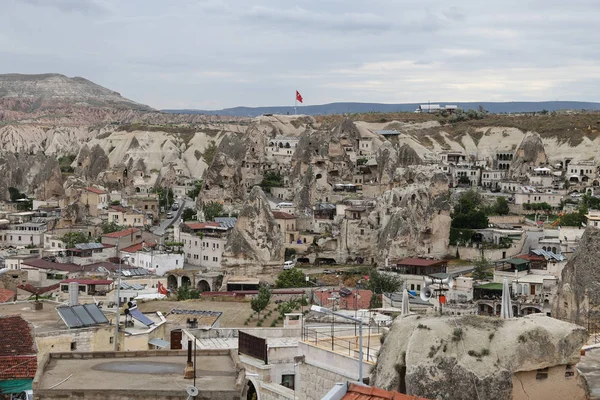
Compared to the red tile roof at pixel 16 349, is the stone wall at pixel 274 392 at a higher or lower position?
higher

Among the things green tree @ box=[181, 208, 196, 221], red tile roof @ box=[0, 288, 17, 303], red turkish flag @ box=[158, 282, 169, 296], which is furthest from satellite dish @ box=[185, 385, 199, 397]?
green tree @ box=[181, 208, 196, 221]

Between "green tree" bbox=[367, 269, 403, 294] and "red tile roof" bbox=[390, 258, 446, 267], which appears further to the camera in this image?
"red tile roof" bbox=[390, 258, 446, 267]

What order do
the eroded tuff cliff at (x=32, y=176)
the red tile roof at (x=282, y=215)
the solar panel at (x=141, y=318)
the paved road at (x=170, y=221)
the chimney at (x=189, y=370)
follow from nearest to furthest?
the chimney at (x=189, y=370)
the solar panel at (x=141, y=318)
the red tile roof at (x=282, y=215)
the paved road at (x=170, y=221)
the eroded tuff cliff at (x=32, y=176)

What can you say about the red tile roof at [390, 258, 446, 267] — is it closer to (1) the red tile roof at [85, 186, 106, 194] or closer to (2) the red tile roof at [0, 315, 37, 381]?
(1) the red tile roof at [85, 186, 106, 194]

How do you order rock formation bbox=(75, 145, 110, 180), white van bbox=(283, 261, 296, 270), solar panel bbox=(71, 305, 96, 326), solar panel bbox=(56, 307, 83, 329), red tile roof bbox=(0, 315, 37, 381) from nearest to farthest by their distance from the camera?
red tile roof bbox=(0, 315, 37, 381)
solar panel bbox=(56, 307, 83, 329)
solar panel bbox=(71, 305, 96, 326)
white van bbox=(283, 261, 296, 270)
rock formation bbox=(75, 145, 110, 180)

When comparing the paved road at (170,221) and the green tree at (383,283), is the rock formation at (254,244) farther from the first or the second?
the paved road at (170,221)

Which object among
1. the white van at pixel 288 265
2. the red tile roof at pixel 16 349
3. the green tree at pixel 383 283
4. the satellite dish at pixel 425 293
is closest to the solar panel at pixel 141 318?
the red tile roof at pixel 16 349

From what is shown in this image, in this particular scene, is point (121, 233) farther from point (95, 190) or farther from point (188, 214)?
point (95, 190)
